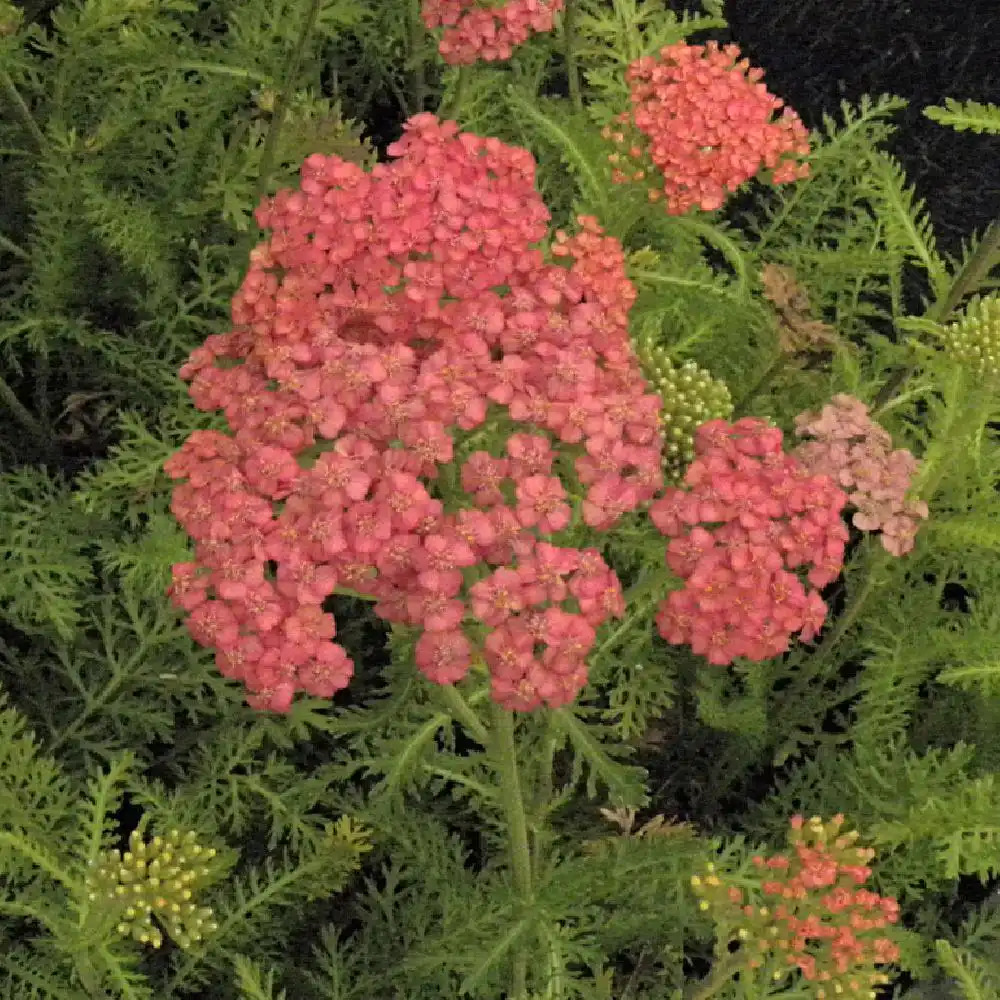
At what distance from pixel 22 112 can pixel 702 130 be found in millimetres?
1337

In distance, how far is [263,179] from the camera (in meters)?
2.00

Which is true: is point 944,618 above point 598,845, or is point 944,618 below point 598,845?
above

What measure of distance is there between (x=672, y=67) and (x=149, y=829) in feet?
5.95

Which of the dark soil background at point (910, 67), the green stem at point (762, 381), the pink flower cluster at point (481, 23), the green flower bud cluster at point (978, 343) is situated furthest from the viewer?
the dark soil background at point (910, 67)

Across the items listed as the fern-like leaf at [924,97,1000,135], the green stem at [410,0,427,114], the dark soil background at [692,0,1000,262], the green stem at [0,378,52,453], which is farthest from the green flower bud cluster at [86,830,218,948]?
the dark soil background at [692,0,1000,262]

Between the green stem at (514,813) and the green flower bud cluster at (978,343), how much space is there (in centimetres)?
94

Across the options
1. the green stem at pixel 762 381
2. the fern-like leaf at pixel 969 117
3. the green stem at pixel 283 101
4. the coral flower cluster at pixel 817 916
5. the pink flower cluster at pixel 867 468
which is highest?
the fern-like leaf at pixel 969 117

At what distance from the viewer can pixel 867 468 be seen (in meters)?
1.68

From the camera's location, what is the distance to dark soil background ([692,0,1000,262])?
3047 mm

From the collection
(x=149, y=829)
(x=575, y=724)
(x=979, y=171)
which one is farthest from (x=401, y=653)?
(x=979, y=171)

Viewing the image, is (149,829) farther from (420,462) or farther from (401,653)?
(420,462)

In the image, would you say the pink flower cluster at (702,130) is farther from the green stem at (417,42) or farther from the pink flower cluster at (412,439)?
the green stem at (417,42)

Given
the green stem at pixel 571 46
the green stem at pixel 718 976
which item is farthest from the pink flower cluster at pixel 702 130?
the green stem at pixel 718 976

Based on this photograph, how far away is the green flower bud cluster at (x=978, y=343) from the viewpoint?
180 centimetres
